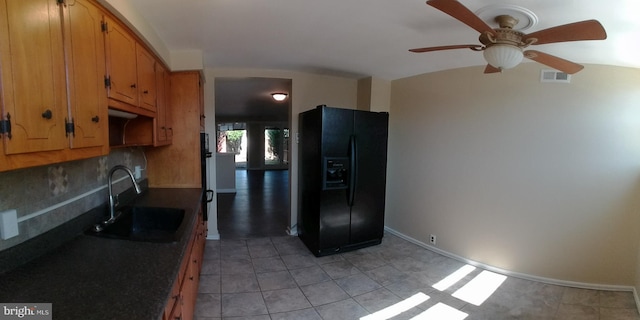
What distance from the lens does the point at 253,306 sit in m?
2.16

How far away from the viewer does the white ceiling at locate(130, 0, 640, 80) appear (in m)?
1.69

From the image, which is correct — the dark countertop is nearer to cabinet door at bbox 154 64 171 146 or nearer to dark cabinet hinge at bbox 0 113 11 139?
dark cabinet hinge at bbox 0 113 11 139

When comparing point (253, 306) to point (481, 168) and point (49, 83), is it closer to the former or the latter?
point (49, 83)

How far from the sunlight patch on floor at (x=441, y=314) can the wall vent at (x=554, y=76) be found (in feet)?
7.87

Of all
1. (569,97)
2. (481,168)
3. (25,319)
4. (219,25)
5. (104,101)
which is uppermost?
(219,25)

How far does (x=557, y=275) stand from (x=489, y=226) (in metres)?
0.73

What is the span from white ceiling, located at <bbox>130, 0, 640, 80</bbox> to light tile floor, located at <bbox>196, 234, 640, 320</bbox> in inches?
88.2

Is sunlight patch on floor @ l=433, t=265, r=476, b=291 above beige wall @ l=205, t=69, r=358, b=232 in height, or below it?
below

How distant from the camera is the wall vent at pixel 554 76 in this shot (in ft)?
8.30

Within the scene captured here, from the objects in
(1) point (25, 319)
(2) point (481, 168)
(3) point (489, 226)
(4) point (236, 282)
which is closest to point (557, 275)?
(3) point (489, 226)

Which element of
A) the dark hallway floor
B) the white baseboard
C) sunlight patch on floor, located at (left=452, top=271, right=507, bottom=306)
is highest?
the dark hallway floor

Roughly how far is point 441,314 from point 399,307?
1.11 feet

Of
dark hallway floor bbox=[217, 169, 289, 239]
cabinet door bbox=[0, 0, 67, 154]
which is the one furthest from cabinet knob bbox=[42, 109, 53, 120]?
dark hallway floor bbox=[217, 169, 289, 239]

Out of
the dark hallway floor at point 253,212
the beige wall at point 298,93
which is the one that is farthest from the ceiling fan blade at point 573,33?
the dark hallway floor at point 253,212
